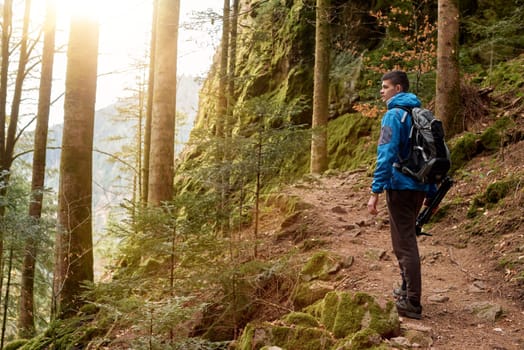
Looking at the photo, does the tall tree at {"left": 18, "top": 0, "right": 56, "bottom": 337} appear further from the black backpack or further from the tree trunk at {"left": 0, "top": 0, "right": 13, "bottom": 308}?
the black backpack

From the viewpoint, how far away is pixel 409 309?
3678mm

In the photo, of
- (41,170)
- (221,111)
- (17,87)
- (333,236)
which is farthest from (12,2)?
(333,236)

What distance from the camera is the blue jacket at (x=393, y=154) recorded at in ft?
11.5

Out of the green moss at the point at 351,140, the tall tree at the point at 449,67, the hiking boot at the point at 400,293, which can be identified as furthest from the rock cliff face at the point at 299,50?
the hiking boot at the point at 400,293

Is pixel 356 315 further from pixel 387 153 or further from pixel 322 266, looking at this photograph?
pixel 322 266

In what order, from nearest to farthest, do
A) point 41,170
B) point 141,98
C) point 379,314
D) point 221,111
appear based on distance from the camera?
point 379,314 < point 41,170 < point 221,111 < point 141,98

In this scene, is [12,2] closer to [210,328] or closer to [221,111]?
[221,111]

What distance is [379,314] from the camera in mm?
3326

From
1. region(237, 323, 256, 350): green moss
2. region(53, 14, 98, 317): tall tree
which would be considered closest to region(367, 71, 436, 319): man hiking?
region(237, 323, 256, 350): green moss

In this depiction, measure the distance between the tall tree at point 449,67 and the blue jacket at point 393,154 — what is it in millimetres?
4479

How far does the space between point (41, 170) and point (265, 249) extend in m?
6.50

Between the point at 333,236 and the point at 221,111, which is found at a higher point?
the point at 221,111

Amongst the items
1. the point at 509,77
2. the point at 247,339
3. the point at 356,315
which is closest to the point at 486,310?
the point at 356,315

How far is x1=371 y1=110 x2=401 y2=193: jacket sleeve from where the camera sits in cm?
351
